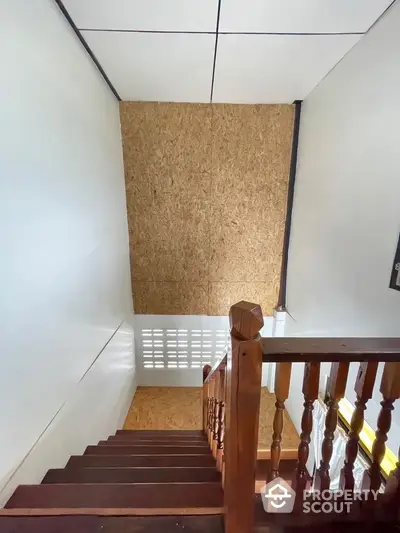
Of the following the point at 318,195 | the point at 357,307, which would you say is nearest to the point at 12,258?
the point at 357,307

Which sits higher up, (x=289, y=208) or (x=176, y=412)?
(x=289, y=208)

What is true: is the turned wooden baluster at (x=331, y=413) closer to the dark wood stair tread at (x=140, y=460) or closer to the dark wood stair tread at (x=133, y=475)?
the dark wood stair tread at (x=133, y=475)

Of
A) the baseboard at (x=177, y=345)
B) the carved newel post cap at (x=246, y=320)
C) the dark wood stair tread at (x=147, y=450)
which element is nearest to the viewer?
the carved newel post cap at (x=246, y=320)

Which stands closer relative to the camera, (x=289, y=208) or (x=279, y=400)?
(x=279, y=400)

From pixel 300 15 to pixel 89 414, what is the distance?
9.83 ft

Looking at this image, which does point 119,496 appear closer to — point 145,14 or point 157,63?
point 145,14

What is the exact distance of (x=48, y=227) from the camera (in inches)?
59.9

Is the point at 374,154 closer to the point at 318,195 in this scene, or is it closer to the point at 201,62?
the point at 318,195

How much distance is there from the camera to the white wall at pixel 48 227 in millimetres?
1214

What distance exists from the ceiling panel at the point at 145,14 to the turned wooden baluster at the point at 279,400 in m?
1.93

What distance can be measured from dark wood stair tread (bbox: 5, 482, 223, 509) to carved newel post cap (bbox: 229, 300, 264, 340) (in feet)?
2.68

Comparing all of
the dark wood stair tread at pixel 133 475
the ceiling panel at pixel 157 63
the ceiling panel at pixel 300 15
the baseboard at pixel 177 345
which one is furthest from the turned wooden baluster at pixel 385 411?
the baseboard at pixel 177 345

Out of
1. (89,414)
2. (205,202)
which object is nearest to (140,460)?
(89,414)

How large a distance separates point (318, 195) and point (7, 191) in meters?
2.34
